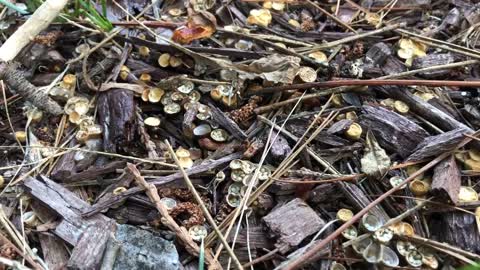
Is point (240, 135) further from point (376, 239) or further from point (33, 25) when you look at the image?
point (33, 25)

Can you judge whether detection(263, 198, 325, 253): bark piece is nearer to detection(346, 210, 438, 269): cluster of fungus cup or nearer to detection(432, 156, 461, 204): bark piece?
detection(346, 210, 438, 269): cluster of fungus cup

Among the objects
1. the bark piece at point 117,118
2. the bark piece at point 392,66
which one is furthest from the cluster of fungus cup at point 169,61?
the bark piece at point 392,66

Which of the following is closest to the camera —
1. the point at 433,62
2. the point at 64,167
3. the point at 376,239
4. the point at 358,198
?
the point at 376,239

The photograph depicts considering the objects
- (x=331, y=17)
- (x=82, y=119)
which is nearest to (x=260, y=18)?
(x=331, y=17)

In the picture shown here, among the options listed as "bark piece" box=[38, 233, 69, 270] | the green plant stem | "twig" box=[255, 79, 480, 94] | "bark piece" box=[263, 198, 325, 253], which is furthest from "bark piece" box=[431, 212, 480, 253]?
the green plant stem

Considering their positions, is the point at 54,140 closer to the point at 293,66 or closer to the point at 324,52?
the point at 293,66

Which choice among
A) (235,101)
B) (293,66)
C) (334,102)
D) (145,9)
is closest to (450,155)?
(334,102)

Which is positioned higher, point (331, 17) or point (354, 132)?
point (331, 17)
